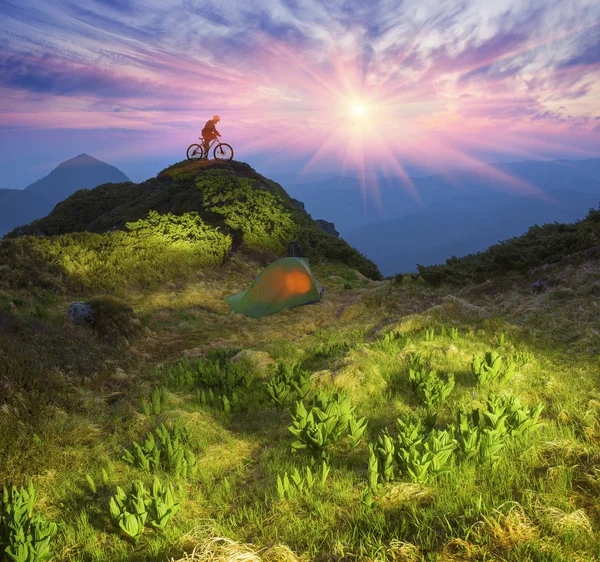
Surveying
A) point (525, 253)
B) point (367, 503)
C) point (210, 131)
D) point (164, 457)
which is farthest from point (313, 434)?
point (210, 131)

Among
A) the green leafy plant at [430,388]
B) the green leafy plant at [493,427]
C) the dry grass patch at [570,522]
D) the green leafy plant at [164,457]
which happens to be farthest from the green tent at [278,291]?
the dry grass patch at [570,522]

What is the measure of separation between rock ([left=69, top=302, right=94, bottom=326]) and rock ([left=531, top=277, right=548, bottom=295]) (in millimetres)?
12063

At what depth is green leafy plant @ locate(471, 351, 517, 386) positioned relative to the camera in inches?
200

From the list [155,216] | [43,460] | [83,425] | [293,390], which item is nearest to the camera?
[43,460]

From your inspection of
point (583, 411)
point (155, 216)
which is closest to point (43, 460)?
point (583, 411)

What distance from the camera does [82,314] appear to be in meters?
9.89

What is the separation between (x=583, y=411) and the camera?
13.3 ft

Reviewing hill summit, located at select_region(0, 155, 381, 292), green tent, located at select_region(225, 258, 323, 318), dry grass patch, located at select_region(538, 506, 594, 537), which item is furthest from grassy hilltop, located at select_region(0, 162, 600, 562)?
hill summit, located at select_region(0, 155, 381, 292)

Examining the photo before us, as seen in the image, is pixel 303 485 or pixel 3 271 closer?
pixel 303 485

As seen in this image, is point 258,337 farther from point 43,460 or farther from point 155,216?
point 155,216

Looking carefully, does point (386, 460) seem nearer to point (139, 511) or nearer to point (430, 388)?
point (430, 388)

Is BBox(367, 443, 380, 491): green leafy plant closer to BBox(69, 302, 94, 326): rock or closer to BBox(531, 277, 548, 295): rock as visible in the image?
BBox(69, 302, 94, 326): rock

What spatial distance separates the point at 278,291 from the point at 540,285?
8207mm

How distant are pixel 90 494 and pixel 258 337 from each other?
7669 mm
